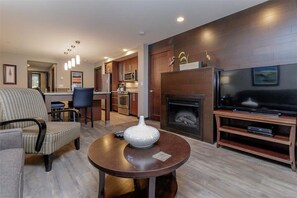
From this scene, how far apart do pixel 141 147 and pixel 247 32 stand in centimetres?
278

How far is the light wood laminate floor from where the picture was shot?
1546mm

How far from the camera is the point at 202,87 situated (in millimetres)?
3043

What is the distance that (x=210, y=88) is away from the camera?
291 cm

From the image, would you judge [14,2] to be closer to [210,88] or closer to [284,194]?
[210,88]

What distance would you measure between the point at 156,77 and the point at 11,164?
418 centimetres

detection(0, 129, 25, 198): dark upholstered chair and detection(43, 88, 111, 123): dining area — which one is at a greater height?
detection(43, 88, 111, 123): dining area

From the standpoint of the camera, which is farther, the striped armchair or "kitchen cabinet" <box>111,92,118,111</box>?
"kitchen cabinet" <box>111,92,118,111</box>

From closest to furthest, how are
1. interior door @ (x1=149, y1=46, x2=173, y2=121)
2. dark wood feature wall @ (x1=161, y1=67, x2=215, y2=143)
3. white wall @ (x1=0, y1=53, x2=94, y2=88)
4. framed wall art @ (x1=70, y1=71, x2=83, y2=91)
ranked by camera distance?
1. dark wood feature wall @ (x1=161, y1=67, x2=215, y2=143)
2. interior door @ (x1=149, y1=46, x2=173, y2=121)
3. white wall @ (x1=0, y1=53, x2=94, y2=88)
4. framed wall art @ (x1=70, y1=71, x2=83, y2=91)

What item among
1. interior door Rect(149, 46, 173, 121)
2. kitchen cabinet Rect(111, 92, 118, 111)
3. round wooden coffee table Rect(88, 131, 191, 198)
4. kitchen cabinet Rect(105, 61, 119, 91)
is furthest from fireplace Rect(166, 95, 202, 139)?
kitchen cabinet Rect(105, 61, 119, 91)

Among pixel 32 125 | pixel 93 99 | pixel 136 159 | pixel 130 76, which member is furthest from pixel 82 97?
pixel 136 159

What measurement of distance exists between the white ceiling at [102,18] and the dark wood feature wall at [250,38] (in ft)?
0.55

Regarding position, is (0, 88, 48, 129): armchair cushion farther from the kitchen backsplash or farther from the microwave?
the kitchen backsplash

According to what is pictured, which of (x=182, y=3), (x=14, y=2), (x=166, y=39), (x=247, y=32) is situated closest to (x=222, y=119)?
(x=247, y=32)

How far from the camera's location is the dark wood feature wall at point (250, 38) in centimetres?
244
